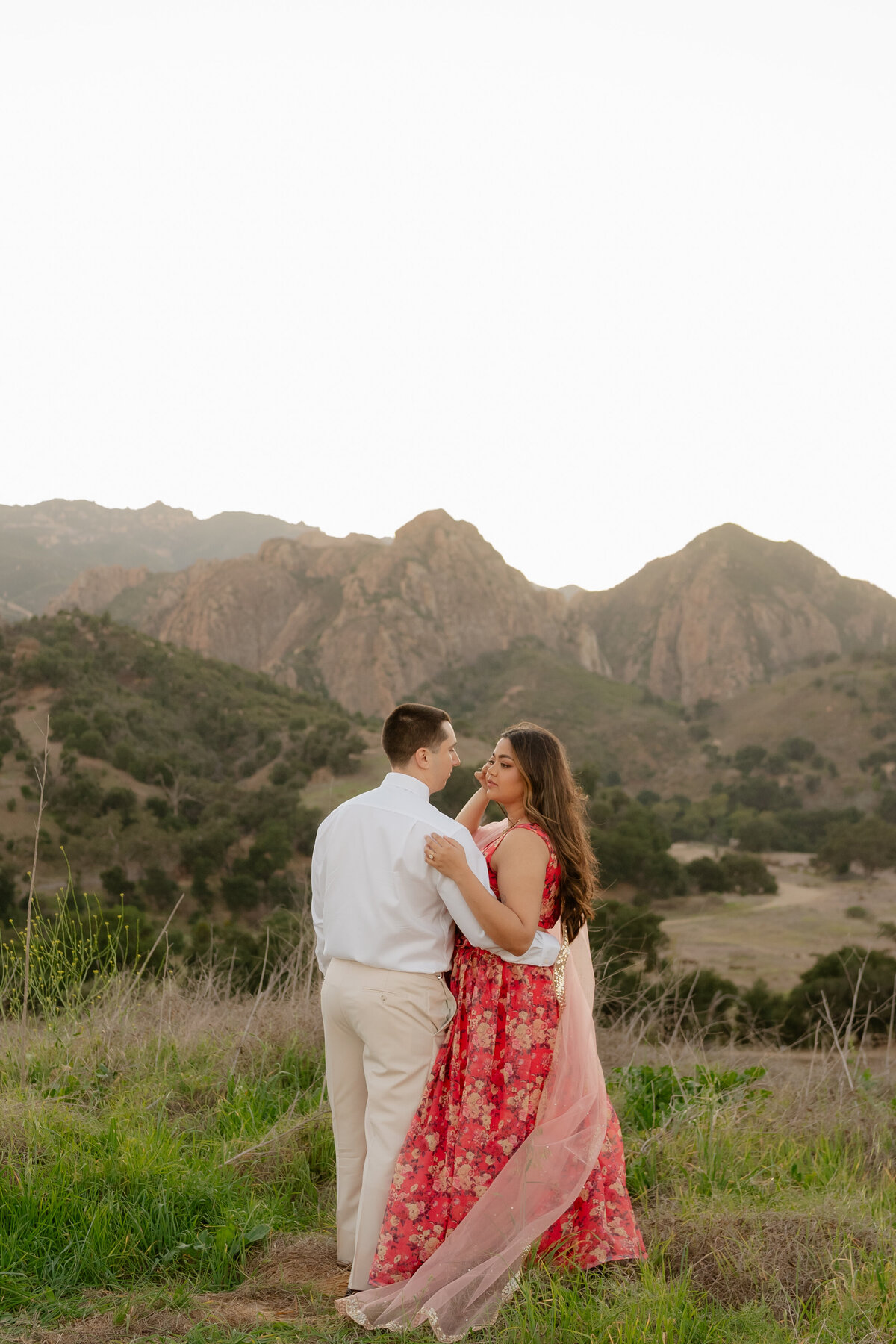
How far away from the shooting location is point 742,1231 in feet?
9.93

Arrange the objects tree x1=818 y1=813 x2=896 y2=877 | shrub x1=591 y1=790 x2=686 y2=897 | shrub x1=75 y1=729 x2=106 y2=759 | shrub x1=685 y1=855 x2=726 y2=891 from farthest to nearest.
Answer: tree x1=818 y1=813 x2=896 y2=877
shrub x1=75 y1=729 x2=106 y2=759
shrub x1=685 y1=855 x2=726 y2=891
shrub x1=591 y1=790 x2=686 y2=897

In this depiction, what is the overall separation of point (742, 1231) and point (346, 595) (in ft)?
269

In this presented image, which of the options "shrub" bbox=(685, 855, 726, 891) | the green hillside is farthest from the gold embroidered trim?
"shrub" bbox=(685, 855, 726, 891)

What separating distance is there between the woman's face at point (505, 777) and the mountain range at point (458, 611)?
6809 centimetres

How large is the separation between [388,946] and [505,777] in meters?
0.59

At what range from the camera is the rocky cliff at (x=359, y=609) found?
77000 millimetres

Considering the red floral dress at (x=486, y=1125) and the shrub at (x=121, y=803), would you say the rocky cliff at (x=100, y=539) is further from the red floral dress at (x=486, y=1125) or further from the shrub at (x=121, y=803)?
the red floral dress at (x=486, y=1125)

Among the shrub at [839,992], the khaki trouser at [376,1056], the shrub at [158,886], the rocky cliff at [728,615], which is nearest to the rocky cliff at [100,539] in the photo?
the rocky cliff at [728,615]

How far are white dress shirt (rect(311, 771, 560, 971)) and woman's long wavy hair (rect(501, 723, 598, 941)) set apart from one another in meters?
0.14

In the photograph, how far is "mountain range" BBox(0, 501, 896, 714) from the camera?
78.8 m

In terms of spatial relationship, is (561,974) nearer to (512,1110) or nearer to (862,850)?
(512,1110)

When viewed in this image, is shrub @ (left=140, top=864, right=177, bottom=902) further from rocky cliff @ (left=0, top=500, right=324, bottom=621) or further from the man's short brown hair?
rocky cliff @ (left=0, top=500, right=324, bottom=621)

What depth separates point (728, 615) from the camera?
301 feet

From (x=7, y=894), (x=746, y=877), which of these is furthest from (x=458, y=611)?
(x=7, y=894)
